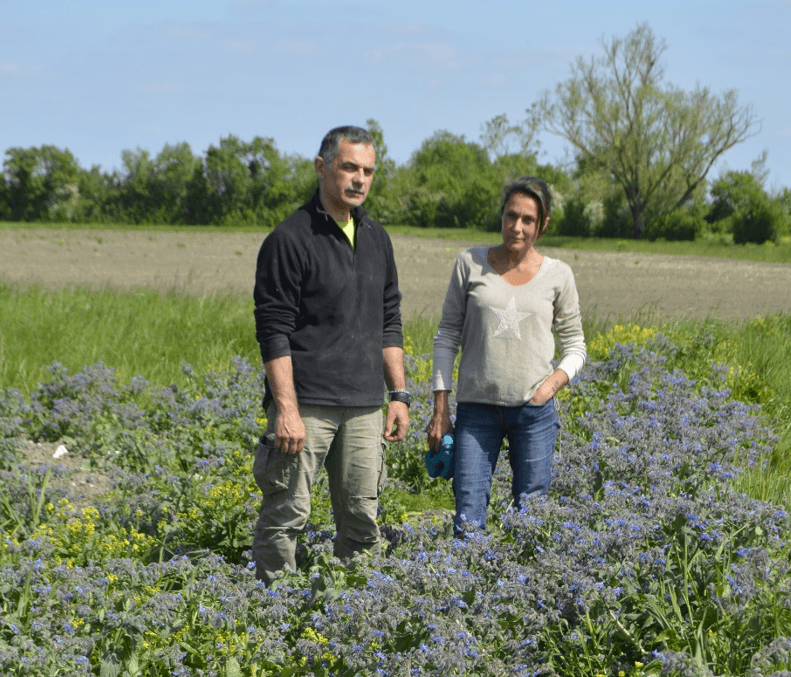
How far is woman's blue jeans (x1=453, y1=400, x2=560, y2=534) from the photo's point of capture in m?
3.85

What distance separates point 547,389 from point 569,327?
0.41 meters

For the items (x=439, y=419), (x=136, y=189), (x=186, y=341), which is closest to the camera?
(x=439, y=419)

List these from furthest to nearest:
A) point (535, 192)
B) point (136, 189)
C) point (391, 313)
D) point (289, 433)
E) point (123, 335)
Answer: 1. point (136, 189)
2. point (123, 335)
3. point (391, 313)
4. point (535, 192)
5. point (289, 433)

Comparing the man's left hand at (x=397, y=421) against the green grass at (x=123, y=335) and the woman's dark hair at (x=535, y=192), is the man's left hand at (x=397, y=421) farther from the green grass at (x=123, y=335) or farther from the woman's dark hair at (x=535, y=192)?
the green grass at (x=123, y=335)

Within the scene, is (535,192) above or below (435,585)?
above

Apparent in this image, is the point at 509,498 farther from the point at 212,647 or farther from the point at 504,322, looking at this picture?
the point at 212,647

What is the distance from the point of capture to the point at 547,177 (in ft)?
196

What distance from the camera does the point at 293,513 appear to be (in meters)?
3.70

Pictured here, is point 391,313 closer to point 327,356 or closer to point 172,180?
point 327,356

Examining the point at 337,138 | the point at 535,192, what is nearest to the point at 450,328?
the point at 535,192

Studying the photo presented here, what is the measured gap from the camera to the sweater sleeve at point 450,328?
3881 mm

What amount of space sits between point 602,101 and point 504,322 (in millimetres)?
39045

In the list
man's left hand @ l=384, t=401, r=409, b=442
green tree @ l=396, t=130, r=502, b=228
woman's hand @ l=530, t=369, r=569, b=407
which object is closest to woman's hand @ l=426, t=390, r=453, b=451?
man's left hand @ l=384, t=401, r=409, b=442

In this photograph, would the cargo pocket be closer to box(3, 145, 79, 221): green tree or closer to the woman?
the woman
